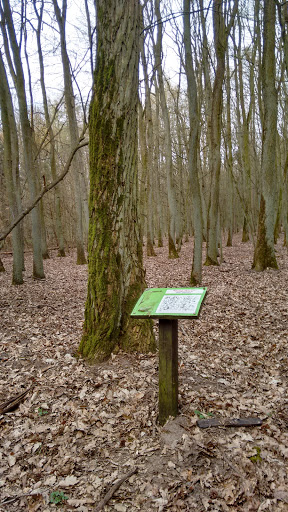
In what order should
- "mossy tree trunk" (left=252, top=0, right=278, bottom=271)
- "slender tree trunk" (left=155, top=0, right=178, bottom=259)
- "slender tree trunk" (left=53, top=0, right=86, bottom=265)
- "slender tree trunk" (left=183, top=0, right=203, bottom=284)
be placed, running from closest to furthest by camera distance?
"slender tree trunk" (left=183, top=0, right=203, bottom=284)
"mossy tree trunk" (left=252, top=0, right=278, bottom=271)
"slender tree trunk" (left=53, top=0, right=86, bottom=265)
"slender tree trunk" (left=155, top=0, right=178, bottom=259)

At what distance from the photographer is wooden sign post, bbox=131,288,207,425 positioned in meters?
2.63

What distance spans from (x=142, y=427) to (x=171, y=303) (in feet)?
4.03

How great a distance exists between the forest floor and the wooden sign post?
9.3 inches

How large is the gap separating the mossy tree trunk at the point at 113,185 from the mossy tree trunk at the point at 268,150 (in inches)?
267

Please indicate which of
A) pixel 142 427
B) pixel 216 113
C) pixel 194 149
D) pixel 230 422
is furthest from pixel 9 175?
pixel 230 422

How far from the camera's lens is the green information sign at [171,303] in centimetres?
257

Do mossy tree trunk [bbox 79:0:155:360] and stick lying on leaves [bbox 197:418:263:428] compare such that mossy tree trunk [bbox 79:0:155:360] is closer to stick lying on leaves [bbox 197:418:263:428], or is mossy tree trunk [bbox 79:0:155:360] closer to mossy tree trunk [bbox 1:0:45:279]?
stick lying on leaves [bbox 197:418:263:428]

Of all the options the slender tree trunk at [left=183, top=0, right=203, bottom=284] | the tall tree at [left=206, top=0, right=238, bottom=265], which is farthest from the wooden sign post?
the tall tree at [left=206, top=0, right=238, bottom=265]

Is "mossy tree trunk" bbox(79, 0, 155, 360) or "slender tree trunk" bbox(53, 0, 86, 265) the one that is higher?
"slender tree trunk" bbox(53, 0, 86, 265)

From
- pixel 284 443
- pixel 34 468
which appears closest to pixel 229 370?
pixel 284 443

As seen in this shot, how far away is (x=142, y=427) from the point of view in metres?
2.92

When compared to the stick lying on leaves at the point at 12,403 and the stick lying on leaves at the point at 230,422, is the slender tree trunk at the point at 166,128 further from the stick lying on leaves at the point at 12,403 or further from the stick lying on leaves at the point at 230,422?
the stick lying on leaves at the point at 230,422

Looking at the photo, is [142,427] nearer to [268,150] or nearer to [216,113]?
[268,150]

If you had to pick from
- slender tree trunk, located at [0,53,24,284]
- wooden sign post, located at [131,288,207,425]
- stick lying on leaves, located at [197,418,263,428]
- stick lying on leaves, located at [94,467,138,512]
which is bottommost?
stick lying on leaves, located at [94,467,138,512]
